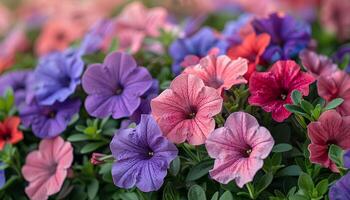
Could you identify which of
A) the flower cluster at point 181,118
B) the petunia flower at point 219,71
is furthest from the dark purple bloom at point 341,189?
the petunia flower at point 219,71

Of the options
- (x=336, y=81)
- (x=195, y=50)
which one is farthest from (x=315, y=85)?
(x=195, y=50)

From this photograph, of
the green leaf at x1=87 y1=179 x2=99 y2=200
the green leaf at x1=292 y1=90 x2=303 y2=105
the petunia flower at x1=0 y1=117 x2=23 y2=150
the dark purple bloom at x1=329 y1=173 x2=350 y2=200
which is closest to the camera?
the dark purple bloom at x1=329 y1=173 x2=350 y2=200

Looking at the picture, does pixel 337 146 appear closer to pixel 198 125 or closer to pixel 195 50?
pixel 198 125

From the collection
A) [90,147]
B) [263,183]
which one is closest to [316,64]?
[263,183]

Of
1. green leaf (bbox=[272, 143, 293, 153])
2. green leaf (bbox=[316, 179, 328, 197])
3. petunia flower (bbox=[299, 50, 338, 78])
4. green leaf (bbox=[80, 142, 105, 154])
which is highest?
petunia flower (bbox=[299, 50, 338, 78])

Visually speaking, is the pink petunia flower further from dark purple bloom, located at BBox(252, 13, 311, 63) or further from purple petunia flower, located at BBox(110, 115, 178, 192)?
dark purple bloom, located at BBox(252, 13, 311, 63)

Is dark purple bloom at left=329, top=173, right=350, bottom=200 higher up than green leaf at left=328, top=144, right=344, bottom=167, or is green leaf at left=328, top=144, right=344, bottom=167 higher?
green leaf at left=328, top=144, right=344, bottom=167

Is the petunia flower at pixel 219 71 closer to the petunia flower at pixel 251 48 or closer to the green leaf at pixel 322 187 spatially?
the petunia flower at pixel 251 48

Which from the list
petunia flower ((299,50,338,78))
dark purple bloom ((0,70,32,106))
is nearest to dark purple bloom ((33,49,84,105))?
dark purple bloom ((0,70,32,106))

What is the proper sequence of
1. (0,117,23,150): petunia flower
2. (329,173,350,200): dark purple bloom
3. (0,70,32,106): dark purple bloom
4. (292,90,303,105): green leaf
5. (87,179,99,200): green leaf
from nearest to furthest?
1. (329,173,350,200): dark purple bloom
2. (292,90,303,105): green leaf
3. (87,179,99,200): green leaf
4. (0,117,23,150): petunia flower
5. (0,70,32,106): dark purple bloom
